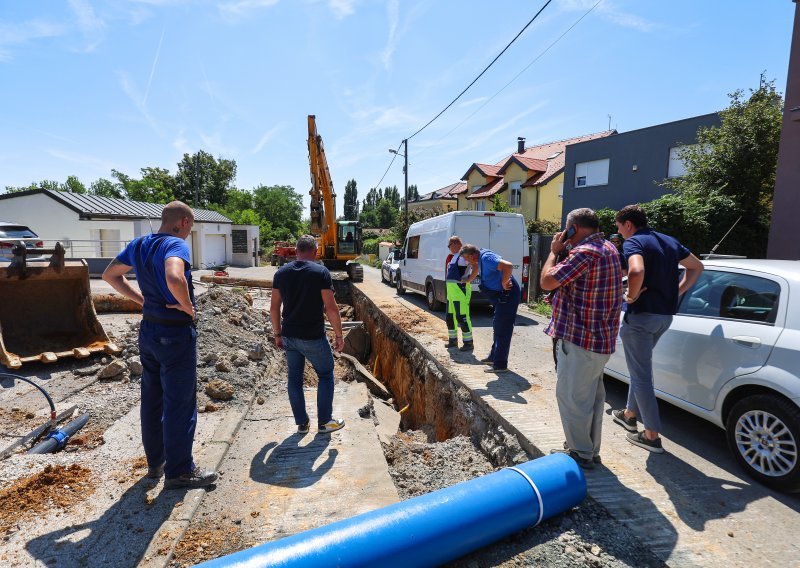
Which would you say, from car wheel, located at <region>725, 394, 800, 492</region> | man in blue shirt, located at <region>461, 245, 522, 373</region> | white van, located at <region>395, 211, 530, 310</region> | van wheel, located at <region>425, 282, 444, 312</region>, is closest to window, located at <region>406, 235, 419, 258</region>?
white van, located at <region>395, 211, 530, 310</region>

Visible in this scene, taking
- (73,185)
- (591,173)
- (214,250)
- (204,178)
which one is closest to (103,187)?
(73,185)

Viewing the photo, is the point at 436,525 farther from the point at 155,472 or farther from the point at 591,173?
the point at 591,173

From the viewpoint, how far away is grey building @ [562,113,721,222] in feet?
56.2

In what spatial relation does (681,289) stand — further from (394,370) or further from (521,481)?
(394,370)

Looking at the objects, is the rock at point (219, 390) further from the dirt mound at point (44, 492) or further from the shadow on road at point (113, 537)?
the shadow on road at point (113, 537)

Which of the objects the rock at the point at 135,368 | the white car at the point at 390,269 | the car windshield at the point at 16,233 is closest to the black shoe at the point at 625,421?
the rock at the point at 135,368

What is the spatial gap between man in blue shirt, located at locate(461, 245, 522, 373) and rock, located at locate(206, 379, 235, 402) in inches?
129

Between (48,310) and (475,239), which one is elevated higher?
(475,239)

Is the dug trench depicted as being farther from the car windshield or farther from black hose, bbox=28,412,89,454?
the car windshield

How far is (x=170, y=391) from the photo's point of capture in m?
3.15

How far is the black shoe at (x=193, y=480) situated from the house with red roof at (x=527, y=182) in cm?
2522

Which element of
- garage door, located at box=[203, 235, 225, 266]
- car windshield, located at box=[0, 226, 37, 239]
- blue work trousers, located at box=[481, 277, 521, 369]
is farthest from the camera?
garage door, located at box=[203, 235, 225, 266]

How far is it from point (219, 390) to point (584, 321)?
4100 millimetres

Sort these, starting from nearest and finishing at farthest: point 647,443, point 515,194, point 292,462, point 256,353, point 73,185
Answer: point 647,443, point 292,462, point 256,353, point 515,194, point 73,185
